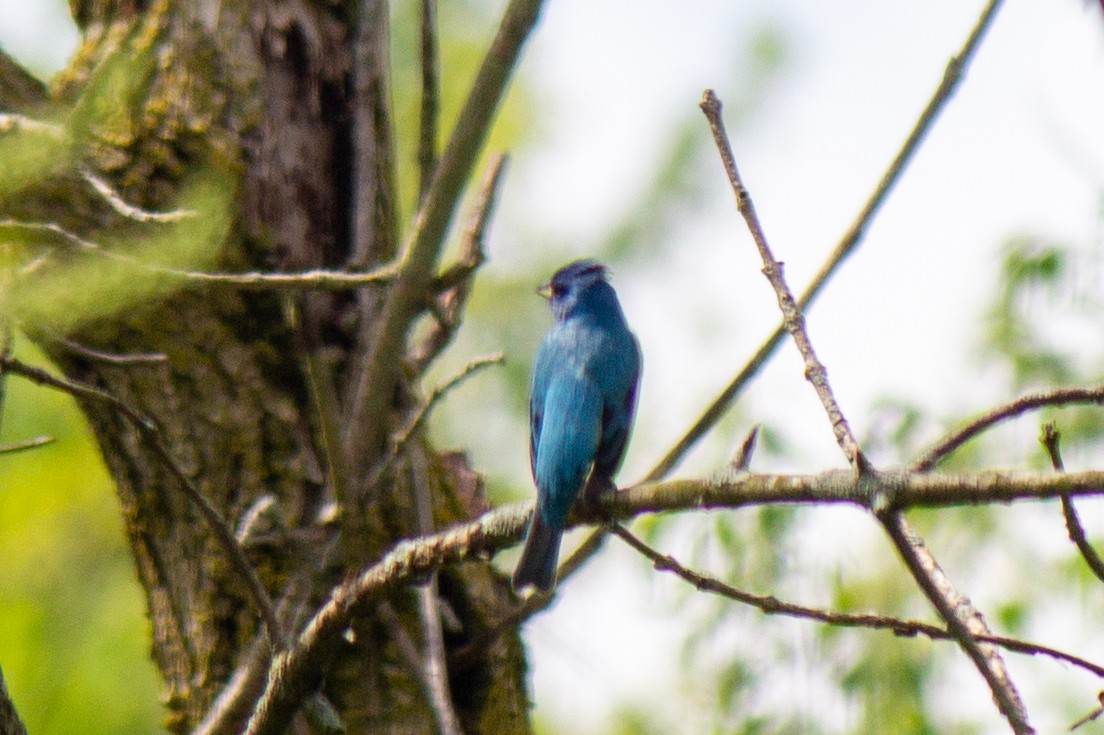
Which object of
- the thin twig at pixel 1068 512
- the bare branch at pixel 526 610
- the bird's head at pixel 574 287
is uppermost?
the bird's head at pixel 574 287

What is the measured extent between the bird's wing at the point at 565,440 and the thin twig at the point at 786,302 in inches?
53.1

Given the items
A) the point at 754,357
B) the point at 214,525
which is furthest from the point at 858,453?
the point at 214,525

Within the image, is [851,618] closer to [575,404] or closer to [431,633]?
[431,633]

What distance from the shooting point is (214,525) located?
2766 mm

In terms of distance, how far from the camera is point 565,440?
402cm

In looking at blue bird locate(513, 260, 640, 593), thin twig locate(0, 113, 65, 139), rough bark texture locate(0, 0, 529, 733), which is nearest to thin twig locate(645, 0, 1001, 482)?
blue bird locate(513, 260, 640, 593)

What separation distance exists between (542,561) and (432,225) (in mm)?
1139

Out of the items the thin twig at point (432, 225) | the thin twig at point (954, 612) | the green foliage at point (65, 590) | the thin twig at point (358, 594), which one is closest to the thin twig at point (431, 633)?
the thin twig at point (432, 225)

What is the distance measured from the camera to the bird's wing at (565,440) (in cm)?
375

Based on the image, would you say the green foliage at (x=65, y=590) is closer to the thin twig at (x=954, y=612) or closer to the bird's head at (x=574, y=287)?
the bird's head at (x=574, y=287)

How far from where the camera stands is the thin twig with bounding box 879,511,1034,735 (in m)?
2.04

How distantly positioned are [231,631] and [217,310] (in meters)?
0.89

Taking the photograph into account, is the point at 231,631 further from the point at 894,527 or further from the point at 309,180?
the point at 894,527

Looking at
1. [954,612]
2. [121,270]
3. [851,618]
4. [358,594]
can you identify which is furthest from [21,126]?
[954,612]
